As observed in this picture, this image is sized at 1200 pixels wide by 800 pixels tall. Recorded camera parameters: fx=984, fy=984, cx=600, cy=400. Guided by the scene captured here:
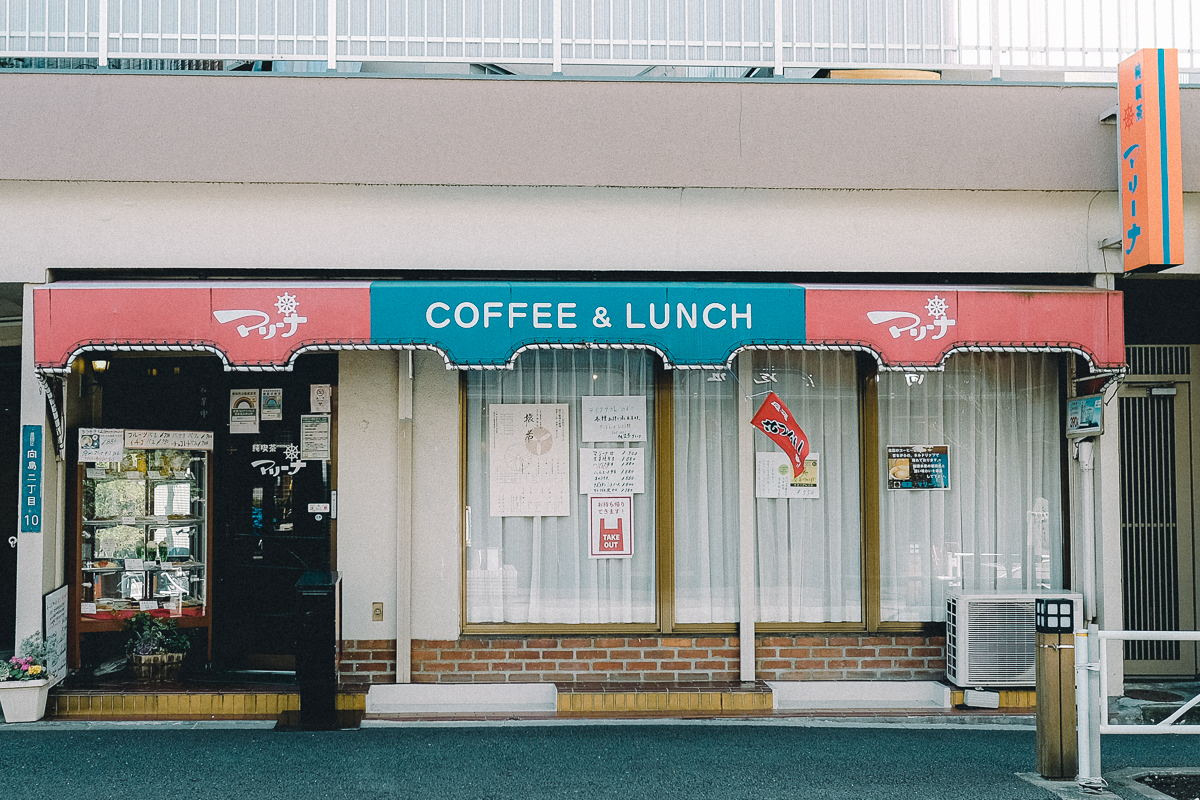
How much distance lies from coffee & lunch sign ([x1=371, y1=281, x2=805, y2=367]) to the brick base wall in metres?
2.40

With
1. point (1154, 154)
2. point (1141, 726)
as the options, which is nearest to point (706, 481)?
point (1141, 726)

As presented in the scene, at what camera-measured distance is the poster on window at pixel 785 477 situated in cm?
796

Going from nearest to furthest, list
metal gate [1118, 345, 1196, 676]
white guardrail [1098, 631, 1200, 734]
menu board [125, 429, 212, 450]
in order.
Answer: white guardrail [1098, 631, 1200, 734] → menu board [125, 429, 212, 450] → metal gate [1118, 345, 1196, 676]

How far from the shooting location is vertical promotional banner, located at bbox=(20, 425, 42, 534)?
7152 mm

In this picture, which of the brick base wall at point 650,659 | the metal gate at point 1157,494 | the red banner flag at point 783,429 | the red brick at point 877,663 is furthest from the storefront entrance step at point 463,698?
the metal gate at point 1157,494

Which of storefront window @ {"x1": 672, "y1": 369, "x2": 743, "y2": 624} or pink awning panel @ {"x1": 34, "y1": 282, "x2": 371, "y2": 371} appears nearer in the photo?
pink awning panel @ {"x1": 34, "y1": 282, "x2": 371, "y2": 371}

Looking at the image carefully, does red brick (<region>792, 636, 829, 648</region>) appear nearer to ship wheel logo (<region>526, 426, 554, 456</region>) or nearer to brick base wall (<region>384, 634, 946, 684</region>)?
brick base wall (<region>384, 634, 946, 684</region>)

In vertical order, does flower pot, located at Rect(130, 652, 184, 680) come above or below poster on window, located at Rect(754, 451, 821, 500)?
below

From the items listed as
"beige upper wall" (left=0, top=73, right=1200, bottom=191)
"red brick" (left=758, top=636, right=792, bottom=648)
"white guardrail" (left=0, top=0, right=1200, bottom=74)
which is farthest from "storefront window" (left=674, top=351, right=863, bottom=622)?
"white guardrail" (left=0, top=0, right=1200, bottom=74)

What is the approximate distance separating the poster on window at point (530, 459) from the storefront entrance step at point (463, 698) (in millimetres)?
1351

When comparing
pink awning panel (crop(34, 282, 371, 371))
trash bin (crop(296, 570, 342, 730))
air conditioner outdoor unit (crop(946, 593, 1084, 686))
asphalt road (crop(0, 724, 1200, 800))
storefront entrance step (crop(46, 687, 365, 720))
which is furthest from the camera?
air conditioner outdoor unit (crop(946, 593, 1084, 686))

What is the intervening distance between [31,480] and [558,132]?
4.63 meters

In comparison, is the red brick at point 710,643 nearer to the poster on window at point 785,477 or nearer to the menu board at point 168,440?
the poster on window at point 785,477

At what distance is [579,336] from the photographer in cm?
688
